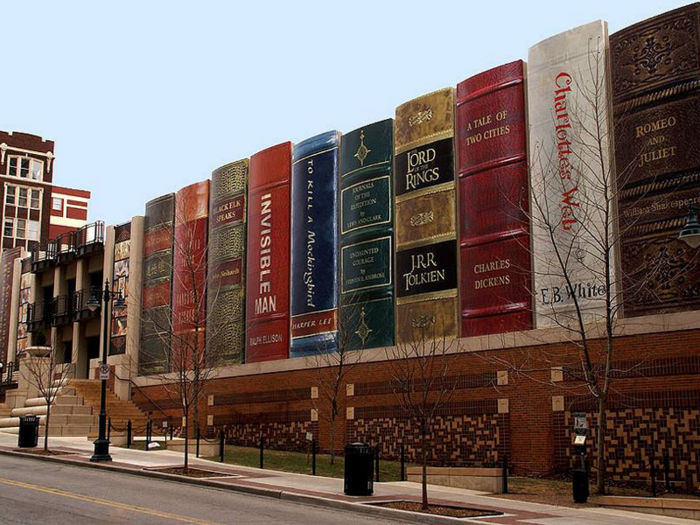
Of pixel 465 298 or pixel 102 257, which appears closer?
pixel 465 298

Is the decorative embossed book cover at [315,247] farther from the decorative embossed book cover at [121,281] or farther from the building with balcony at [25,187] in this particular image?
the building with balcony at [25,187]

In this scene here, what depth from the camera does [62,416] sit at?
127 feet

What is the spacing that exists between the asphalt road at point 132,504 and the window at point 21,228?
5922 cm

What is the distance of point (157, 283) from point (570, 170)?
23.3 meters

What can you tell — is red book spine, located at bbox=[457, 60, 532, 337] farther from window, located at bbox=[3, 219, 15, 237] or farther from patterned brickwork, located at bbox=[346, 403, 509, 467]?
window, located at bbox=[3, 219, 15, 237]

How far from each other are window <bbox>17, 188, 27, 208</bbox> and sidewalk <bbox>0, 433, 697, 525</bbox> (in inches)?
2120

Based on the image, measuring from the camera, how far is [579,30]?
2422 cm

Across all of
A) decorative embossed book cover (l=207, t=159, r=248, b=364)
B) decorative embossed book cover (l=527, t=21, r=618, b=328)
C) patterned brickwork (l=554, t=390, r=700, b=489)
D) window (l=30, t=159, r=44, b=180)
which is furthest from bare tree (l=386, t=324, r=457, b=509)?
window (l=30, t=159, r=44, b=180)

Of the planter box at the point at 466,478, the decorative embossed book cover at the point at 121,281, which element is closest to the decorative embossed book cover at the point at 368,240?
the planter box at the point at 466,478

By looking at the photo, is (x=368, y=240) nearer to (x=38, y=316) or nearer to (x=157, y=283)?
(x=157, y=283)

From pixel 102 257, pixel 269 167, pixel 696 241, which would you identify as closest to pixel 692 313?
pixel 696 241

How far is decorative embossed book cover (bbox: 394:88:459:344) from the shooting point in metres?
27.2

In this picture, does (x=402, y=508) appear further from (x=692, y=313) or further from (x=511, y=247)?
(x=511, y=247)

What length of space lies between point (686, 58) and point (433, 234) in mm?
9311
